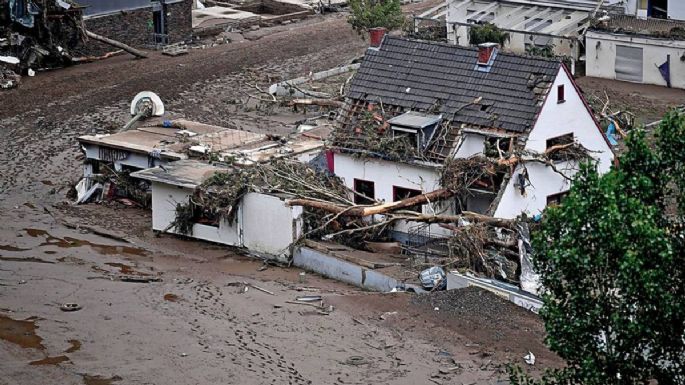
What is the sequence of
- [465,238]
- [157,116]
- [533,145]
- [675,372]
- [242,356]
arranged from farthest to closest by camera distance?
1. [157,116]
2. [533,145]
3. [465,238]
4. [242,356]
5. [675,372]

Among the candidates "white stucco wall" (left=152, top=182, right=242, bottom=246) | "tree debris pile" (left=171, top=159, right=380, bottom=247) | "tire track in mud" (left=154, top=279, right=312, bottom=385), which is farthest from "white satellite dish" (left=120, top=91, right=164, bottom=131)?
"tire track in mud" (left=154, top=279, right=312, bottom=385)

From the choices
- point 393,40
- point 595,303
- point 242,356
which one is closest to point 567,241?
point 595,303

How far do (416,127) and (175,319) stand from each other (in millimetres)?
7675

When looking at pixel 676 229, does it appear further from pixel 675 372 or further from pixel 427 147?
pixel 427 147

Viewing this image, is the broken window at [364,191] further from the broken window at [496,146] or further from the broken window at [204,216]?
the broken window at [204,216]

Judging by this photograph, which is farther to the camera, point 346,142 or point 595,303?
point 346,142

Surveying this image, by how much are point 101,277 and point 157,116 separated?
12.8 meters

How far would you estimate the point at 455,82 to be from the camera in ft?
118

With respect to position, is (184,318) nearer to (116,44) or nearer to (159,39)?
(116,44)

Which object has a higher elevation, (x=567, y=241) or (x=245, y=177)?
(x=567, y=241)

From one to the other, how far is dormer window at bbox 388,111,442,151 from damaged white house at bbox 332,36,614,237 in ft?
0.08

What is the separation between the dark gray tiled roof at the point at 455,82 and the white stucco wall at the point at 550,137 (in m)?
0.39

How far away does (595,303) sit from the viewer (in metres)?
19.8

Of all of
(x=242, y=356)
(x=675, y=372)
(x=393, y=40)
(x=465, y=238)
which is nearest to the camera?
(x=675, y=372)
